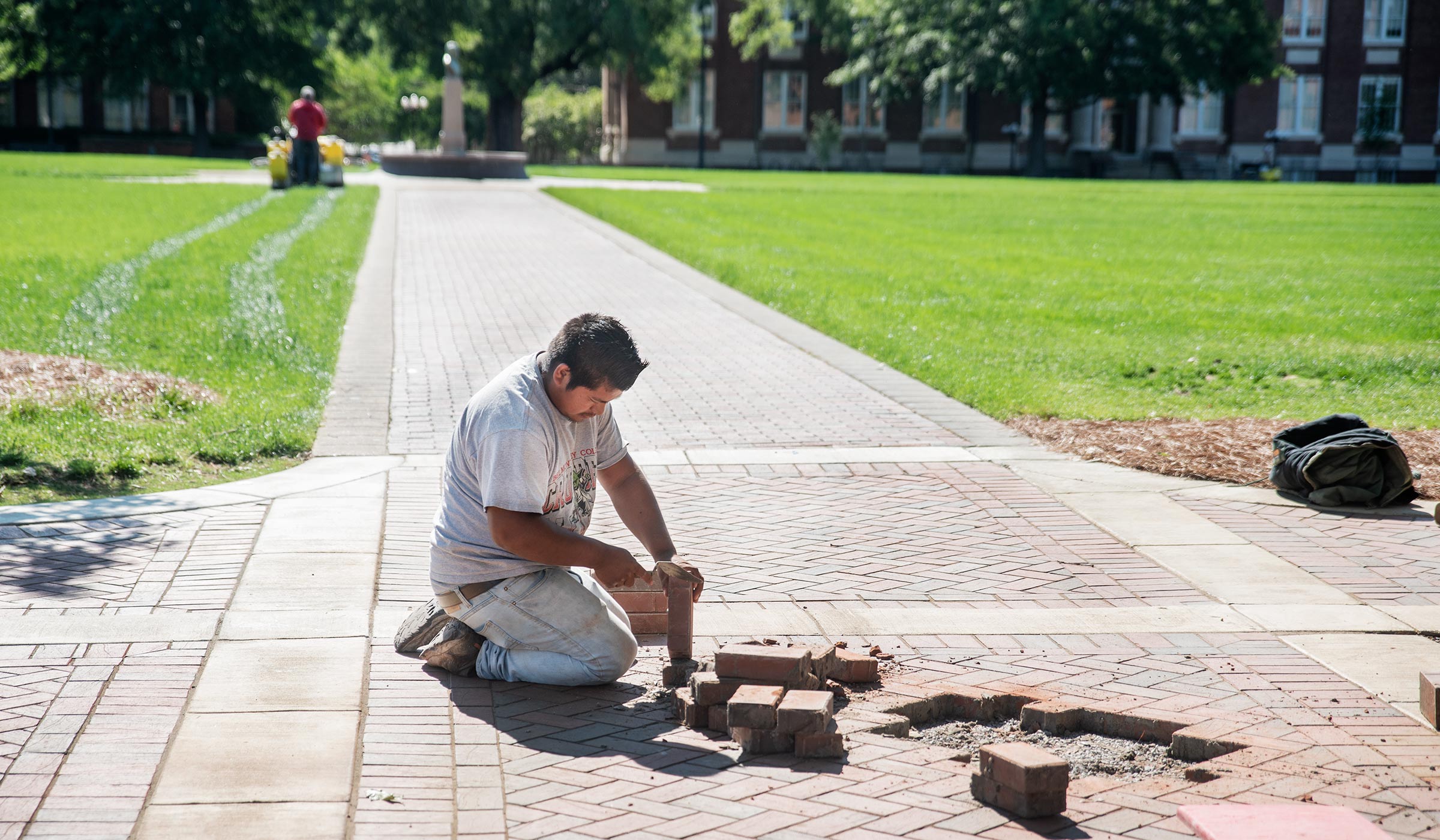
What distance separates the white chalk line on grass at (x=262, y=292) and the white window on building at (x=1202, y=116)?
4634 centimetres

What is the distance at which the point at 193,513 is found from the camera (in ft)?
21.5

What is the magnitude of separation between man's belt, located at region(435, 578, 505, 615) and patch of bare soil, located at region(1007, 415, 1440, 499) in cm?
471

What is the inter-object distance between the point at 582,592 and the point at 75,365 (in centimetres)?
654

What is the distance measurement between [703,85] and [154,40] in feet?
73.1

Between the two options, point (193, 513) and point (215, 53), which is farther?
point (215, 53)

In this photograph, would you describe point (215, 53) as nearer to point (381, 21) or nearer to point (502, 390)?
point (381, 21)

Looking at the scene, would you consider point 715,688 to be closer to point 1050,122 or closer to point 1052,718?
point 1052,718

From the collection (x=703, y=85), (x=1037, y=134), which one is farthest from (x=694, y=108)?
(x=1037, y=134)

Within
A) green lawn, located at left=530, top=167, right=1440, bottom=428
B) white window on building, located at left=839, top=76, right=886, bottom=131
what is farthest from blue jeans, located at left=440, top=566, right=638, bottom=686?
white window on building, located at left=839, top=76, right=886, bottom=131

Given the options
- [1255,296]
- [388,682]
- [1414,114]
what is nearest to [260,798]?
[388,682]

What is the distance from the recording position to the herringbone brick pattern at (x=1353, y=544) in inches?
229

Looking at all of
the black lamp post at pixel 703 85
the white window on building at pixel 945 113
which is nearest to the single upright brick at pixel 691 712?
the black lamp post at pixel 703 85

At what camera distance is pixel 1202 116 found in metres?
58.9

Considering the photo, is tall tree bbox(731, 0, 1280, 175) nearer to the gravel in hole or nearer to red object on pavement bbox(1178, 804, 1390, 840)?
the gravel in hole
